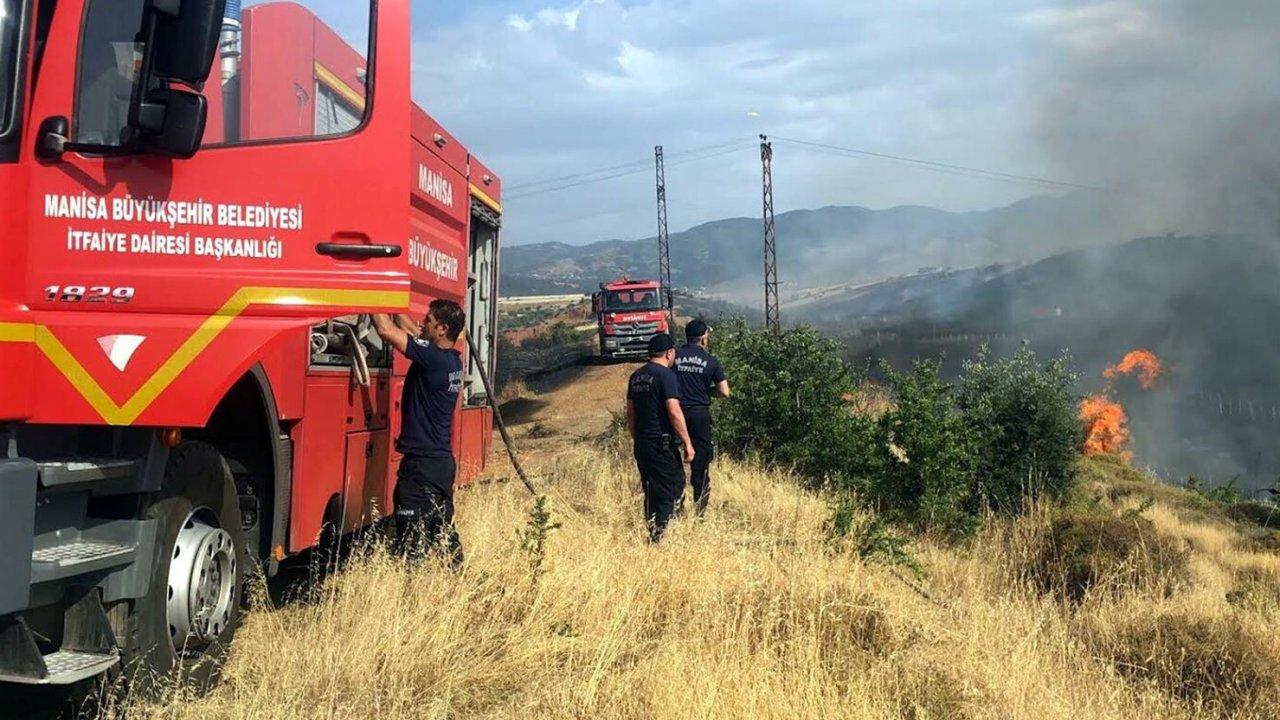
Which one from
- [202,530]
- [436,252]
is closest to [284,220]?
[202,530]

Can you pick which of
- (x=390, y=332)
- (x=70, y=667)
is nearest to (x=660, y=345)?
(x=390, y=332)

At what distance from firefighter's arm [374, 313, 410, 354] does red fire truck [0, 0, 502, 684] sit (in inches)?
34.6

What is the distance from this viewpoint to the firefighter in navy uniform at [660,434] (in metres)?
8.45

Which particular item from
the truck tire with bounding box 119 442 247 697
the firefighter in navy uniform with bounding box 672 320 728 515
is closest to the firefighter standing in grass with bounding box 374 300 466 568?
the truck tire with bounding box 119 442 247 697

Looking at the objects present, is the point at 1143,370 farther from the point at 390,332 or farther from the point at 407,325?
the point at 390,332

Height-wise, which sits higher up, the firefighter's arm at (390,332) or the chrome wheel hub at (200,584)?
the firefighter's arm at (390,332)

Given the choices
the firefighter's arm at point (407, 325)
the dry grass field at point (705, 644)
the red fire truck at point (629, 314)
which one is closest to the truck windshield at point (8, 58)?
the dry grass field at point (705, 644)

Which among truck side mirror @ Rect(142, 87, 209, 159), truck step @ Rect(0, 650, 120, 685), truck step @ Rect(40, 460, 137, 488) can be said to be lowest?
truck step @ Rect(0, 650, 120, 685)

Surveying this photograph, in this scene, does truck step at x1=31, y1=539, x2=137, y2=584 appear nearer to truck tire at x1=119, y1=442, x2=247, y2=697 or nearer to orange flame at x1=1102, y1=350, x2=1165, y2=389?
truck tire at x1=119, y1=442, x2=247, y2=697

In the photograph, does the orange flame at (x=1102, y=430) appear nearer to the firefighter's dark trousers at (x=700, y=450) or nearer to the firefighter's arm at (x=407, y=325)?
the firefighter's dark trousers at (x=700, y=450)

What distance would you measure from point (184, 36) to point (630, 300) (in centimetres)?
3395

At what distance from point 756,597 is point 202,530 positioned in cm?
266

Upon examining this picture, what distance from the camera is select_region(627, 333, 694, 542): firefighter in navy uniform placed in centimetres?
845

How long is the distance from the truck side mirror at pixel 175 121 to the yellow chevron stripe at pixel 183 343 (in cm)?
56
